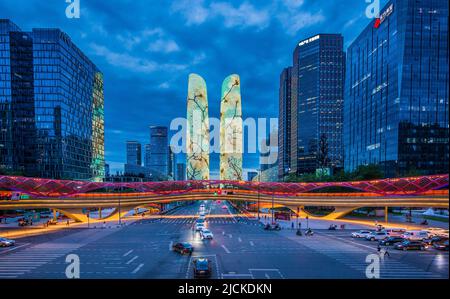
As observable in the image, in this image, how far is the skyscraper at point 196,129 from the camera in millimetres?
128875

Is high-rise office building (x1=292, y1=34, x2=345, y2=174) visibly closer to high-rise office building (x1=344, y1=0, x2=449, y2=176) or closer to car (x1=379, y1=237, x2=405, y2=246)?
high-rise office building (x1=344, y1=0, x2=449, y2=176)

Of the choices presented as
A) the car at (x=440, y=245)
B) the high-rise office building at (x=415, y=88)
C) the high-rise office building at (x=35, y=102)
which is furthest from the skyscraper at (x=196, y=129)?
the car at (x=440, y=245)

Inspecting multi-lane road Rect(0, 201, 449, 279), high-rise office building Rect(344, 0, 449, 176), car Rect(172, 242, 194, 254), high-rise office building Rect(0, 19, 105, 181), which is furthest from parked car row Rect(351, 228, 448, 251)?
high-rise office building Rect(0, 19, 105, 181)

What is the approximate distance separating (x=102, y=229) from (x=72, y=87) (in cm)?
8674

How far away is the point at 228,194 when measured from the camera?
73562mm

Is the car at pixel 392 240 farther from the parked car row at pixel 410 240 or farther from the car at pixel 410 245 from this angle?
the car at pixel 410 245

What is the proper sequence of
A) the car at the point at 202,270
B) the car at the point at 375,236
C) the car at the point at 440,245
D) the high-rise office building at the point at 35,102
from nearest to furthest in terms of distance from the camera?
the car at the point at 202,270, the car at the point at 440,245, the car at the point at 375,236, the high-rise office building at the point at 35,102

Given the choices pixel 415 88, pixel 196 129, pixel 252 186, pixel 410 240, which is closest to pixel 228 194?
pixel 252 186

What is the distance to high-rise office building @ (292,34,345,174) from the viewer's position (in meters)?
176

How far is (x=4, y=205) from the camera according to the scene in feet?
150

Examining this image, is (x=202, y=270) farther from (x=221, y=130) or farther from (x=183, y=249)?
(x=221, y=130)

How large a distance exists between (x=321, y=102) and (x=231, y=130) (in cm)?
8849

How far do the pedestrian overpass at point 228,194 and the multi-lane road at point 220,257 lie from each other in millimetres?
15214

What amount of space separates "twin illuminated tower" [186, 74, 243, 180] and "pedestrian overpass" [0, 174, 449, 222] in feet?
174
